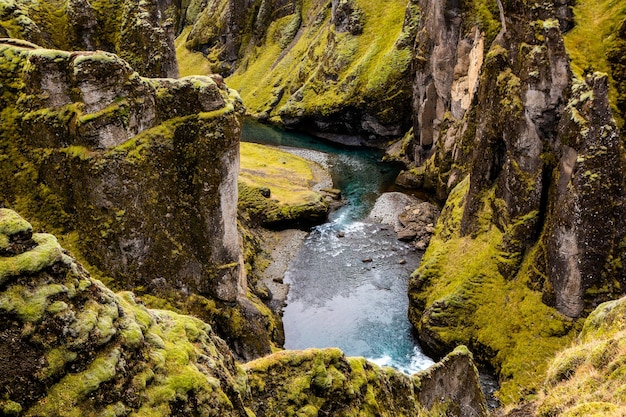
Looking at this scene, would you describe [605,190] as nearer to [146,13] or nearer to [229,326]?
[229,326]

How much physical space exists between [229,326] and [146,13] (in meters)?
38.1

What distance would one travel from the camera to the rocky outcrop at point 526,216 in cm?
3588

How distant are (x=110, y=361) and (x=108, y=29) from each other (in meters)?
52.2

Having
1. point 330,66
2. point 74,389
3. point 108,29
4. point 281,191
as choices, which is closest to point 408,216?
point 281,191

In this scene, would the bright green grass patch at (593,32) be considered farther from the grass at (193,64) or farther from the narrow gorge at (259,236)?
the grass at (193,64)

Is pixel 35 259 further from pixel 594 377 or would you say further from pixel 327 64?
pixel 327 64

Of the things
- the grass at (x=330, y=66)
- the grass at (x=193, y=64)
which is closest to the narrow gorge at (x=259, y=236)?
the grass at (x=330, y=66)

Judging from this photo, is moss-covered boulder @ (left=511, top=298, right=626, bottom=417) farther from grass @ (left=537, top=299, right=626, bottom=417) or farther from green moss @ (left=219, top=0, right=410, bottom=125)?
green moss @ (left=219, top=0, right=410, bottom=125)

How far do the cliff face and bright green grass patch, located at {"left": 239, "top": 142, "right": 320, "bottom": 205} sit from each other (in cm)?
1780

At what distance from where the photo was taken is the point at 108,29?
178 feet

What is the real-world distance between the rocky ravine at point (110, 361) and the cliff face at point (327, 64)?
93.4 m

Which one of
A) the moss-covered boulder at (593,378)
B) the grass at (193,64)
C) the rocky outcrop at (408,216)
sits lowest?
the rocky outcrop at (408,216)

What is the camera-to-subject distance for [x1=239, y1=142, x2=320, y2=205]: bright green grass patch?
77.0 meters

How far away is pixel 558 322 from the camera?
38.2m
